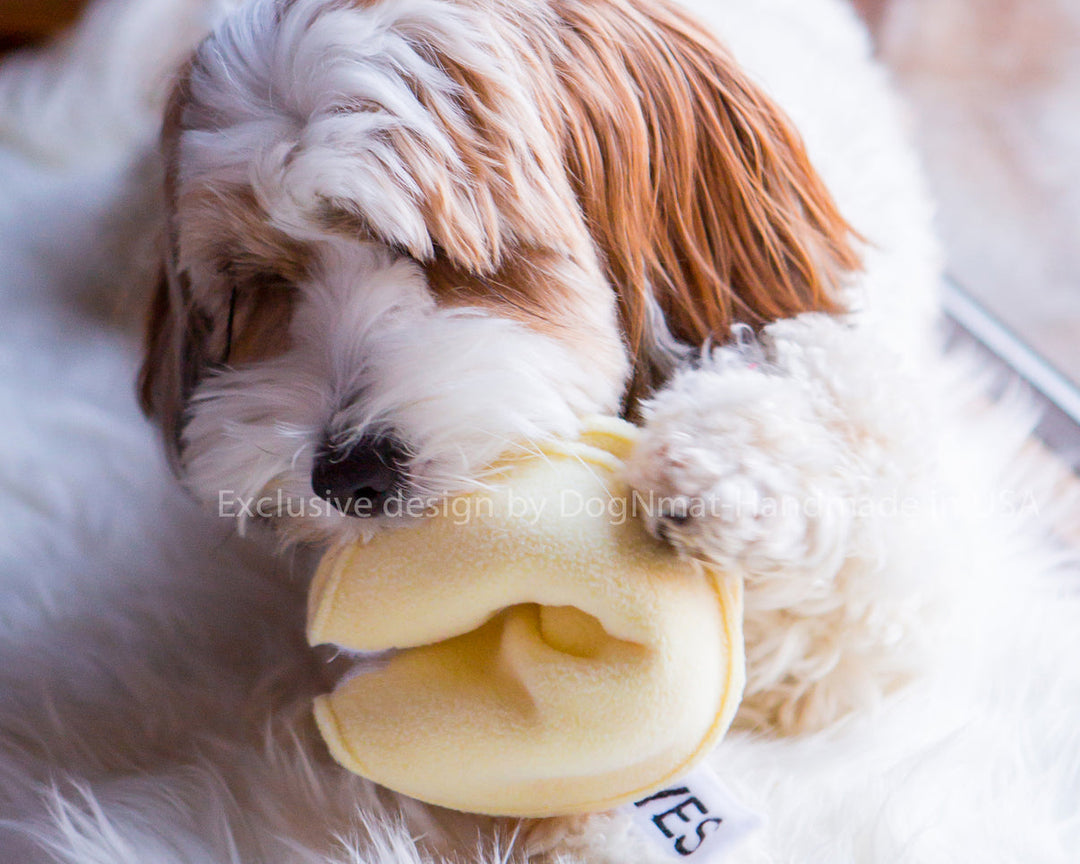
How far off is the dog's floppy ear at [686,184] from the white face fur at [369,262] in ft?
0.12

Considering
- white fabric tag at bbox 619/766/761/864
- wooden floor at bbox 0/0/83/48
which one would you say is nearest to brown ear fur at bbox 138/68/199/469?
white fabric tag at bbox 619/766/761/864

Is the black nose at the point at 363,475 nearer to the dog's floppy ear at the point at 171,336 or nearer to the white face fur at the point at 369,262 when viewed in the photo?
the white face fur at the point at 369,262

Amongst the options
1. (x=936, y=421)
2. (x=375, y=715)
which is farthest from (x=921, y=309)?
(x=375, y=715)

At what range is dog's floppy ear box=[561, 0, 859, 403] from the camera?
774 millimetres

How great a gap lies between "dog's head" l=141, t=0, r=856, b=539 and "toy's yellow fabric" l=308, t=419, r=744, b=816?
0.05m

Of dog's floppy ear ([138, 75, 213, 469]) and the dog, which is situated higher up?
the dog

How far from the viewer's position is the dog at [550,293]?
681mm

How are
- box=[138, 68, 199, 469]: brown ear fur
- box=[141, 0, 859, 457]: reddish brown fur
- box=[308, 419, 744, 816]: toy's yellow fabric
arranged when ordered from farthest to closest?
box=[138, 68, 199, 469]: brown ear fur
box=[141, 0, 859, 457]: reddish brown fur
box=[308, 419, 744, 816]: toy's yellow fabric

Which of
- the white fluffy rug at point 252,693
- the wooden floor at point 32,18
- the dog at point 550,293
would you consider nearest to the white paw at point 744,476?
the dog at point 550,293

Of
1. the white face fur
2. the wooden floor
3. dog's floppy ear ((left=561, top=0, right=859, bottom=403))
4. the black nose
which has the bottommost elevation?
the wooden floor

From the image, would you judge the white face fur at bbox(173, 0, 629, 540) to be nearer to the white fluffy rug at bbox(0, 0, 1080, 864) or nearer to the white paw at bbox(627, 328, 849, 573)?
the white paw at bbox(627, 328, 849, 573)

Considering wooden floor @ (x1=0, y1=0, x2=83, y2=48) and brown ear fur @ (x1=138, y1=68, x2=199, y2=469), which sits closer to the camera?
brown ear fur @ (x1=138, y1=68, x2=199, y2=469)

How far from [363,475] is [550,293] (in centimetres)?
21

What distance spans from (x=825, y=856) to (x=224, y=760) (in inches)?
20.8
